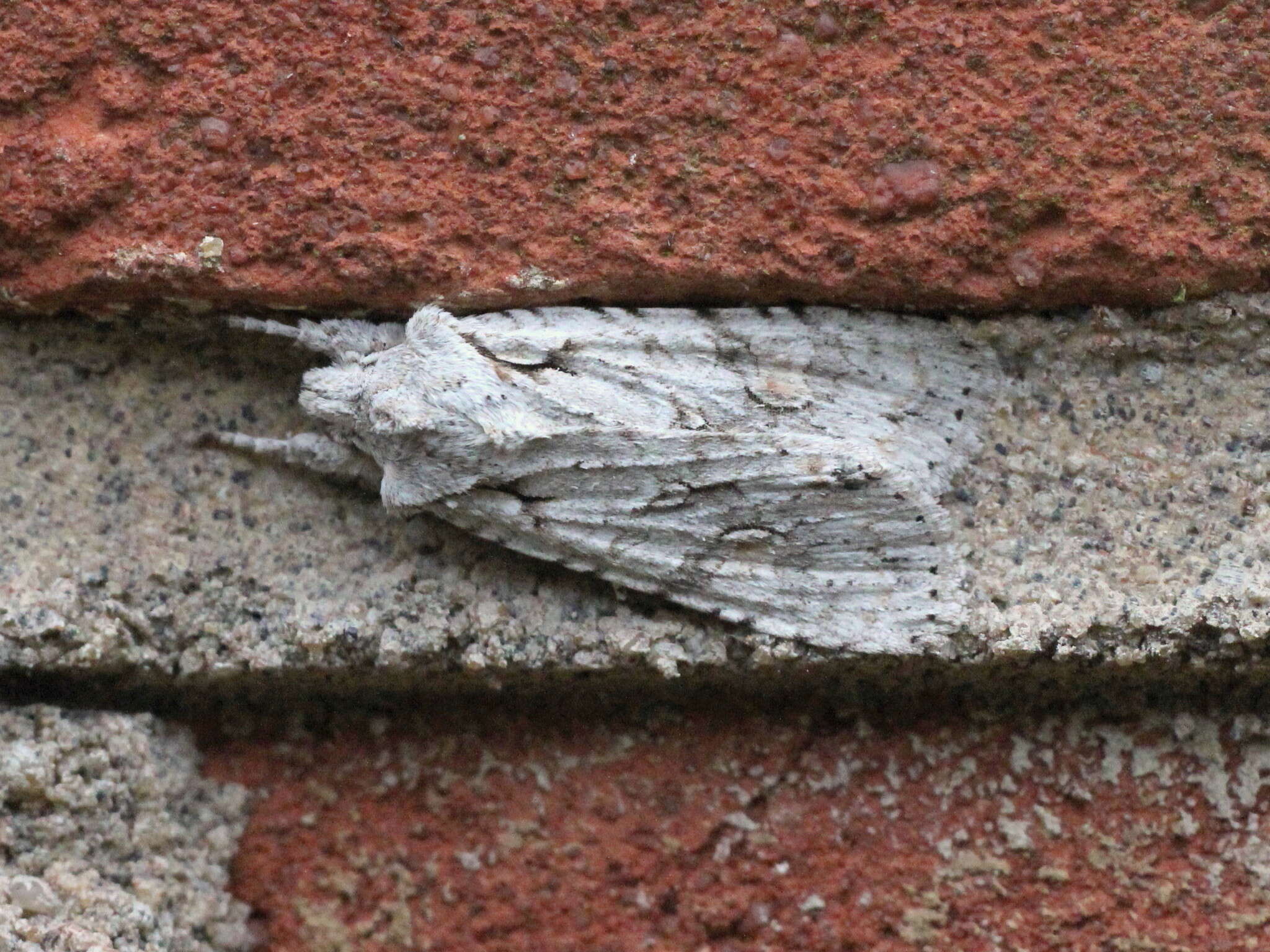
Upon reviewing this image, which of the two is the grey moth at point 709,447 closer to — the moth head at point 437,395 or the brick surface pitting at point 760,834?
the moth head at point 437,395

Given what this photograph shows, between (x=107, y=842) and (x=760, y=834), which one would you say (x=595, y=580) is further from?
(x=107, y=842)

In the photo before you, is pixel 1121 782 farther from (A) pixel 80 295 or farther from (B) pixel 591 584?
(A) pixel 80 295

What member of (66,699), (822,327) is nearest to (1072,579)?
(822,327)

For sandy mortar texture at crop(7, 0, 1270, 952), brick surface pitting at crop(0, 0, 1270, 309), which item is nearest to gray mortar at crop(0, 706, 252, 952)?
sandy mortar texture at crop(7, 0, 1270, 952)

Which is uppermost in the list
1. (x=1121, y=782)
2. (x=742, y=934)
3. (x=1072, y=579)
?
(x=1072, y=579)

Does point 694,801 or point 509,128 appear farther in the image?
point 694,801

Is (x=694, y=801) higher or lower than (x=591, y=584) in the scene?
lower

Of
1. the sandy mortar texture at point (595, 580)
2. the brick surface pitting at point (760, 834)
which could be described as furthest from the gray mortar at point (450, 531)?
the brick surface pitting at point (760, 834)
